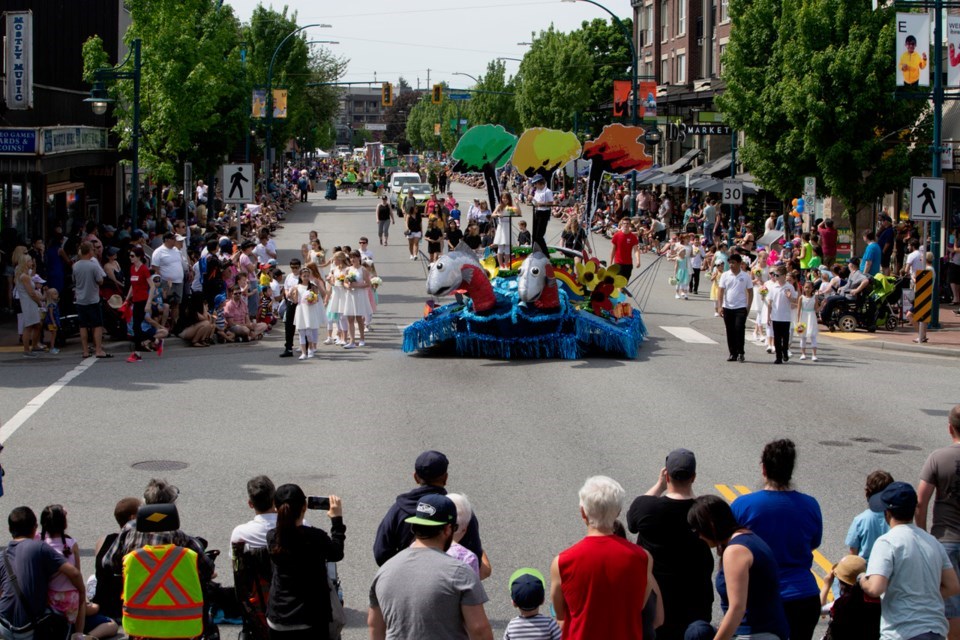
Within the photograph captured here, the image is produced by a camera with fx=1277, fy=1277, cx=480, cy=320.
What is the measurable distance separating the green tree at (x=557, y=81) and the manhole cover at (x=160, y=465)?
2407 inches

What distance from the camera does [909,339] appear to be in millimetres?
23562

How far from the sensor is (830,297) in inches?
973

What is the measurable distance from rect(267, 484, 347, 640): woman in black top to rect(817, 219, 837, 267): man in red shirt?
25.4 metres

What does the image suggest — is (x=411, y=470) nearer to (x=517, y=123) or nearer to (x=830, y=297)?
(x=830, y=297)

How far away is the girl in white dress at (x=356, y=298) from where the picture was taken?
21.5 metres

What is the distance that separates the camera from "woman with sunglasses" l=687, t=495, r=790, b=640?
605cm

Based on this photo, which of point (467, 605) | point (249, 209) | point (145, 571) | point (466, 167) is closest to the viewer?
point (467, 605)

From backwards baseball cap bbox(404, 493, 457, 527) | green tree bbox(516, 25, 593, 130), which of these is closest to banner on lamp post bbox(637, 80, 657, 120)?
green tree bbox(516, 25, 593, 130)

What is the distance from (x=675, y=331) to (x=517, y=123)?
7183 centimetres

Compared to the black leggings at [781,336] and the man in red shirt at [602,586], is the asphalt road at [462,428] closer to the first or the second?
the black leggings at [781,336]

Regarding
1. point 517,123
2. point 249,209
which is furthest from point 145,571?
point 517,123

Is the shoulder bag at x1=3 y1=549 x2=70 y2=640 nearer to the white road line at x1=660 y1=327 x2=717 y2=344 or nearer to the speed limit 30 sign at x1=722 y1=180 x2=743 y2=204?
the white road line at x1=660 y1=327 x2=717 y2=344

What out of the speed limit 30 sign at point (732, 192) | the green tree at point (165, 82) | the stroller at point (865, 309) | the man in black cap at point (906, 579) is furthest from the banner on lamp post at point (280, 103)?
the man in black cap at point (906, 579)

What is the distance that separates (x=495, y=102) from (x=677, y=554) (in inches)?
3664
